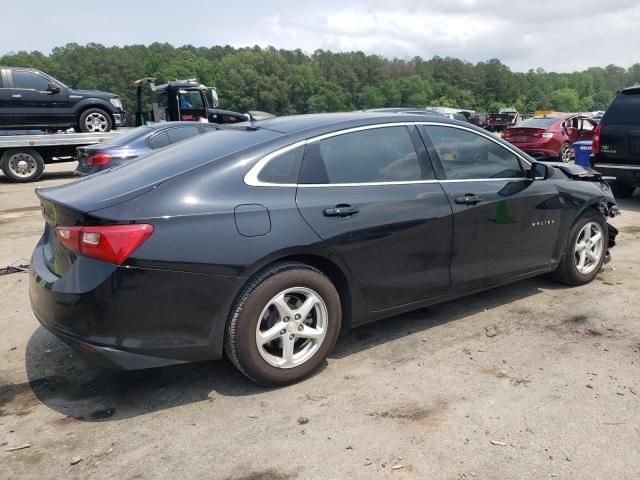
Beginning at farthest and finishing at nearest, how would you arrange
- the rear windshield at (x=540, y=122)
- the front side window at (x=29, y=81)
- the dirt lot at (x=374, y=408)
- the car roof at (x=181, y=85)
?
the car roof at (x=181, y=85), the rear windshield at (x=540, y=122), the front side window at (x=29, y=81), the dirt lot at (x=374, y=408)

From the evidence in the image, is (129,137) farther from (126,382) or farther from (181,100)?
(181,100)

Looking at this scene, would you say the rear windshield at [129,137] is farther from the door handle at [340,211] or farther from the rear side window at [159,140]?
the door handle at [340,211]

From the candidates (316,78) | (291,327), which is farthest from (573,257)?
(316,78)

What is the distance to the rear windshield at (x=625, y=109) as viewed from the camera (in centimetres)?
866

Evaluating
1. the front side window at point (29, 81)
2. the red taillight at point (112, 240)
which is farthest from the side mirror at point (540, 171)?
the front side window at point (29, 81)

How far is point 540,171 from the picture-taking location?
4.63 meters

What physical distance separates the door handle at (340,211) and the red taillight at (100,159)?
6.69m

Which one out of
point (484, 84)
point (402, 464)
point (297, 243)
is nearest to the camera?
point (402, 464)

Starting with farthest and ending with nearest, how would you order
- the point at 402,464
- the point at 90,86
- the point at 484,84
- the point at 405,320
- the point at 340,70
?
the point at 484,84 < the point at 340,70 < the point at 90,86 < the point at 405,320 < the point at 402,464

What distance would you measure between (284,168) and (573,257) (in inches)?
116

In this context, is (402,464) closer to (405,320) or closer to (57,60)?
(405,320)

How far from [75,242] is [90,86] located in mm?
87272

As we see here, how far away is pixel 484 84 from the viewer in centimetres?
12975

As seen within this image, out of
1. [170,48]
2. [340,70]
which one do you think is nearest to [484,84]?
[340,70]
